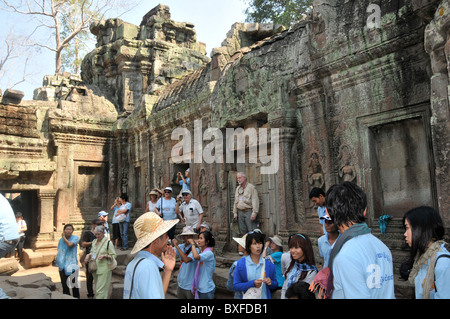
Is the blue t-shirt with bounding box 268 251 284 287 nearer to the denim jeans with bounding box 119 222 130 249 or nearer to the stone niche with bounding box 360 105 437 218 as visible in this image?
the stone niche with bounding box 360 105 437 218

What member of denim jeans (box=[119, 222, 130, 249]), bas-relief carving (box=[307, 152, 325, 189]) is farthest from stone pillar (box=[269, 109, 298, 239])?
denim jeans (box=[119, 222, 130, 249])

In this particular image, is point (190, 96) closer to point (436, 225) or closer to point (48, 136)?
point (48, 136)

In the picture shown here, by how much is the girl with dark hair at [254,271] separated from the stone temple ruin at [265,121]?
89.1 inches

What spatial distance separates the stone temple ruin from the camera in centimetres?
595

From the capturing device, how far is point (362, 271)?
2207 mm

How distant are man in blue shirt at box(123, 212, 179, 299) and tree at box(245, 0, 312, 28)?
60.0 ft

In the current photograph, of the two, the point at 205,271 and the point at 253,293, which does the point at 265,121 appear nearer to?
the point at 205,271

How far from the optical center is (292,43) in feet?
26.4

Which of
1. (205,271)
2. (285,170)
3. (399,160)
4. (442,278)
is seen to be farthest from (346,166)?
(442,278)

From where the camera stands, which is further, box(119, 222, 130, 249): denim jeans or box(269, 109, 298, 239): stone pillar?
box(119, 222, 130, 249): denim jeans

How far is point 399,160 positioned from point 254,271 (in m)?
3.34

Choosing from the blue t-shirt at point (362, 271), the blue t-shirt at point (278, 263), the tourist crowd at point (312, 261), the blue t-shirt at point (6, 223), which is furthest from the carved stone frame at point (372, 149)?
the blue t-shirt at point (6, 223)

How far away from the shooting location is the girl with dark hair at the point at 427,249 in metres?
2.70

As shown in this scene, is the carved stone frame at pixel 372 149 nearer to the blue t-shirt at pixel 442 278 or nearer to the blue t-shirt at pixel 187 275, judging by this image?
the blue t-shirt at pixel 187 275
